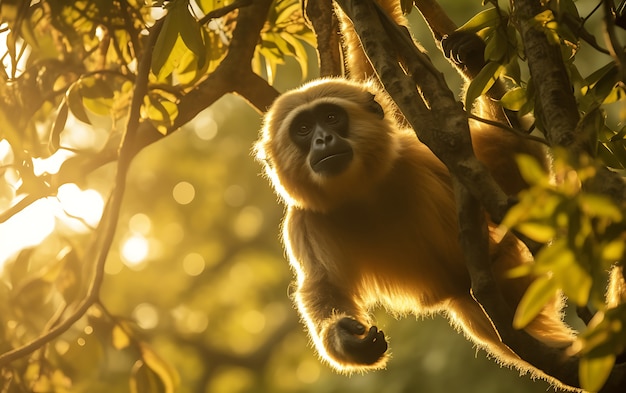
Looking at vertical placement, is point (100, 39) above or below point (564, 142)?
below

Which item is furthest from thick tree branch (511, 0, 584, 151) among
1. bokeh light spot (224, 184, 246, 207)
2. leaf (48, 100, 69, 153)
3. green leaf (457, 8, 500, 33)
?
bokeh light spot (224, 184, 246, 207)

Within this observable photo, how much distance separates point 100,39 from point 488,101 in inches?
93.6

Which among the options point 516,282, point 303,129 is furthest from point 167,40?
point 516,282

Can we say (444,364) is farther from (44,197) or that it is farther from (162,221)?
(162,221)

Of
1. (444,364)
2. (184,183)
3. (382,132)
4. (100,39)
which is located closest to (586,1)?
(444,364)

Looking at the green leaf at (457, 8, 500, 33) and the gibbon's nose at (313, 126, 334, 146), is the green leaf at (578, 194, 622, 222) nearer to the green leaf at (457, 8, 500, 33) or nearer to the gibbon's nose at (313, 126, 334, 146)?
the green leaf at (457, 8, 500, 33)

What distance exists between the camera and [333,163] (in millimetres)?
4699

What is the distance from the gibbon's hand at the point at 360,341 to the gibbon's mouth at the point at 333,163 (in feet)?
3.47

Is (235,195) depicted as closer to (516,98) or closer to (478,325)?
(478,325)

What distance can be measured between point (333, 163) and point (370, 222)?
40cm

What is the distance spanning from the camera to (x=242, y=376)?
2161 centimetres

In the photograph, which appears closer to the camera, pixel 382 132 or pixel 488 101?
pixel 488 101

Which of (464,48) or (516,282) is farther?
(516,282)

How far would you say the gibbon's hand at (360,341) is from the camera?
11.6 feet
